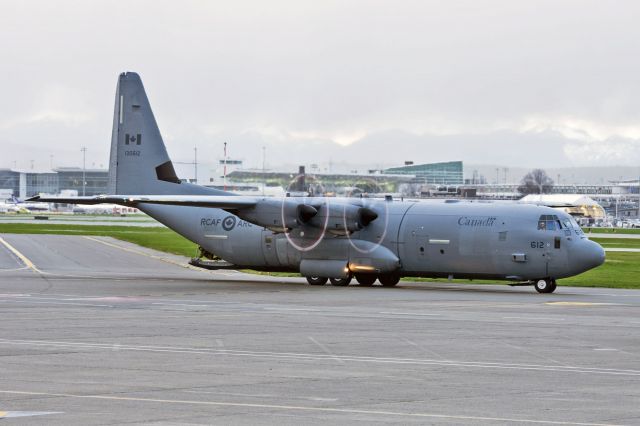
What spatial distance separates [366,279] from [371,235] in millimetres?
2048

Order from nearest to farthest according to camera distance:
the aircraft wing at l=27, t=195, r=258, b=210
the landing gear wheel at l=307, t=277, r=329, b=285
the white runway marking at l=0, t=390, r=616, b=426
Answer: the white runway marking at l=0, t=390, r=616, b=426
the aircraft wing at l=27, t=195, r=258, b=210
the landing gear wheel at l=307, t=277, r=329, b=285

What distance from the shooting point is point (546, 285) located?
39.4 metres

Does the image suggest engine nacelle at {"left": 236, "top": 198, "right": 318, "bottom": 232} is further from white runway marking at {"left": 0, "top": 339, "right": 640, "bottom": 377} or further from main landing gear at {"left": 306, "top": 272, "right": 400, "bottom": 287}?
white runway marking at {"left": 0, "top": 339, "right": 640, "bottom": 377}

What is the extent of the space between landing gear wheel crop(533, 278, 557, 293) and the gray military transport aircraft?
0.04 metres

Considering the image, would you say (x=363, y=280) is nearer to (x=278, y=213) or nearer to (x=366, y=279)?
(x=366, y=279)

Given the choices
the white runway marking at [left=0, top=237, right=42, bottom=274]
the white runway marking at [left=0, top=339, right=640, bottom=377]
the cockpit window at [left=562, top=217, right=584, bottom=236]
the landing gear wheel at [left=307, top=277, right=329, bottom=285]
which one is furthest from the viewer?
the white runway marking at [left=0, top=237, right=42, bottom=274]

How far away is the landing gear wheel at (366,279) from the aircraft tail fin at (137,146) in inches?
425

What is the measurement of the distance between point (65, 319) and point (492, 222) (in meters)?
18.8

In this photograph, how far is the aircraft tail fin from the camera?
48.8 m

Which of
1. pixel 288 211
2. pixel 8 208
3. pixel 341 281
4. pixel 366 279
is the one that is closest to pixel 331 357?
pixel 341 281

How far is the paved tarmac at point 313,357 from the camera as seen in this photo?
13.6m

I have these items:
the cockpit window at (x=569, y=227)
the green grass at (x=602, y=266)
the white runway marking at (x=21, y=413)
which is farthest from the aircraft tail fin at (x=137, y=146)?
the white runway marking at (x=21, y=413)

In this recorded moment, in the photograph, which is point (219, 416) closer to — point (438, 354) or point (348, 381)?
point (348, 381)

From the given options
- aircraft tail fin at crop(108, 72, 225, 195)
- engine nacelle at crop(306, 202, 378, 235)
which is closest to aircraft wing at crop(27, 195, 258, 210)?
engine nacelle at crop(306, 202, 378, 235)
